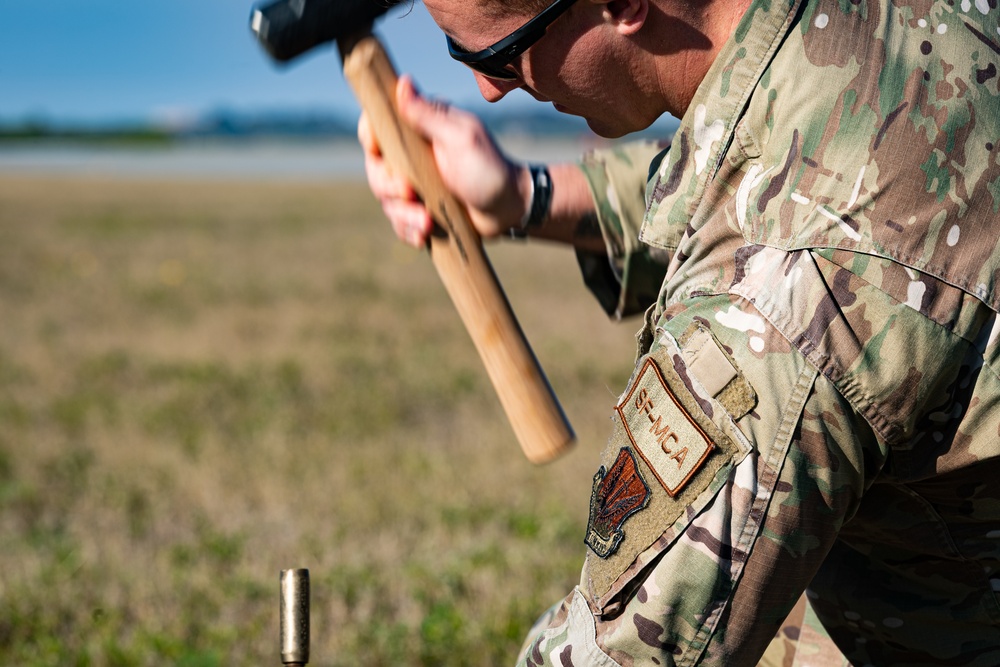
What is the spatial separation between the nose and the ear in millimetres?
217

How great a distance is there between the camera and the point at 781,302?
1.13m

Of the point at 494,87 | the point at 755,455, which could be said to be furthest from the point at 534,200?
the point at 755,455

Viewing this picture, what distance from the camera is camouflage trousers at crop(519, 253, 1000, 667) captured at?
113 cm

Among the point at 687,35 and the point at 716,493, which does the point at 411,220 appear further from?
the point at 716,493

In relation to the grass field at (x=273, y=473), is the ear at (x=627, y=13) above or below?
above

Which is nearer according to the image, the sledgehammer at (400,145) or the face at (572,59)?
the face at (572,59)

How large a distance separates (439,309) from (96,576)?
6006 mm

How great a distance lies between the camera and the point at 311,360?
24.9 feet

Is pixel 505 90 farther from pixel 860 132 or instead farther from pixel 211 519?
pixel 211 519

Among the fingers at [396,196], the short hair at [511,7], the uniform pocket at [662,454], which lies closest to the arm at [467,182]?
the fingers at [396,196]

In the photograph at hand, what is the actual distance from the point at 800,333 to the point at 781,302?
0.04 m

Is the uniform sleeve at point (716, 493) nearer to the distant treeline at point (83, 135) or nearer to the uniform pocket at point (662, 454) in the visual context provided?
the uniform pocket at point (662, 454)

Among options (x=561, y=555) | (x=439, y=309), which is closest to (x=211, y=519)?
(x=561, y=555)

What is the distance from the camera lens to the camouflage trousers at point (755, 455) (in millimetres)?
1129
